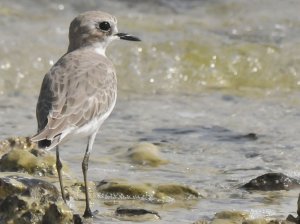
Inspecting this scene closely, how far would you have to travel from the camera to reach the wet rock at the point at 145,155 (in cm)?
782

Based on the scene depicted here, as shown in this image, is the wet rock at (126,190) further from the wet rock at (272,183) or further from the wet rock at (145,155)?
the wet rock at (145,155)

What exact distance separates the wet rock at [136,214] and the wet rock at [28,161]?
3.32 feet

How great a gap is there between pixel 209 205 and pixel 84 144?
2032 millimetres

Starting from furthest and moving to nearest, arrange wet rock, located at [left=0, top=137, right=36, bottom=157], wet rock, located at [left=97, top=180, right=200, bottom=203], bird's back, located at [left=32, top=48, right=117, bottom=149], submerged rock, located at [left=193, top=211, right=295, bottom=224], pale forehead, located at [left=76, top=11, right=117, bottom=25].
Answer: pale forehead, located at [left=76, top=11, right=117, bottom=25] → wet rock, located at [left=0, top=137, right=36, bottom=157] → wet rock, located at [left=97, top=180, right=200, bottom=203] → bird's back, located at [left=32, top=48, right=117, bottom=149] → submerged rock, located at [left=193, top=211, right=295, bottom=224]

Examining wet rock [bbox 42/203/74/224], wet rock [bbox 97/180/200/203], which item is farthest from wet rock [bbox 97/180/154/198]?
wet rock [bbox 42/203/74/224]

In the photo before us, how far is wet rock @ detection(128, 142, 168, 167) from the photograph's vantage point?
7.82 meters

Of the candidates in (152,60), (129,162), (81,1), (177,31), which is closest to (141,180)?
(129,162)

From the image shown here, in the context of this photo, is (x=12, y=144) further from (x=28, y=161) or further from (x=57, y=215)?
(x=57, y=215)

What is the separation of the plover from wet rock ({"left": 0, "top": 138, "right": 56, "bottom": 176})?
1.28 ft

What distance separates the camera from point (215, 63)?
11820 millimetres

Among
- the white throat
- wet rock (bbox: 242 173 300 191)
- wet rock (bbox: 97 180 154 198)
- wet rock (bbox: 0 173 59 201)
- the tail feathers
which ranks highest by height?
the white throat

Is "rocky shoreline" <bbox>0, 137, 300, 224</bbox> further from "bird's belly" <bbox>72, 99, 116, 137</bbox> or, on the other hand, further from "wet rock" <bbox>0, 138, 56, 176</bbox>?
"bird's belly" <bbox>72, 99, 116, 137</bbox>

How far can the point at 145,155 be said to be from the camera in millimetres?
7914

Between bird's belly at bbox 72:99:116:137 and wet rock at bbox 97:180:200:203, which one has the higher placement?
bird's belly at bbox 72:99:116:137
